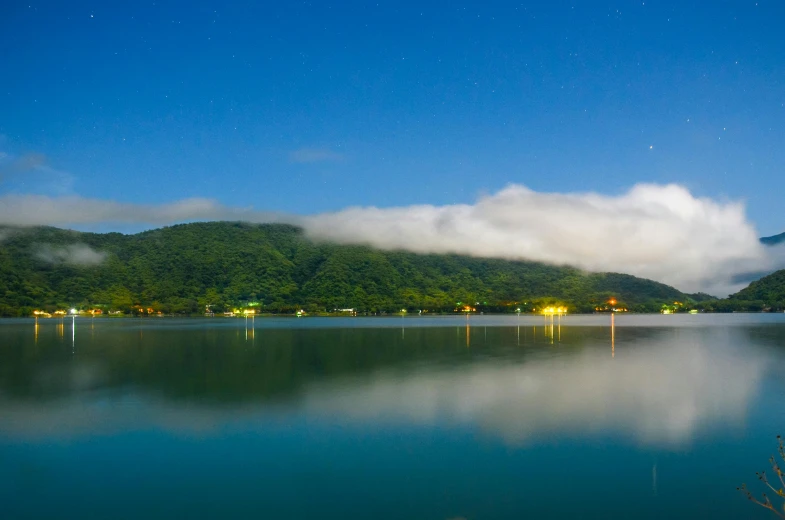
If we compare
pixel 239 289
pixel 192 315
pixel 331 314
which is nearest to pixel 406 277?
pixel 331 314

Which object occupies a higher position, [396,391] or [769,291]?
[769,291]

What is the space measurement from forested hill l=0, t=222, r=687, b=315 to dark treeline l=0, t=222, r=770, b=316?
21cm

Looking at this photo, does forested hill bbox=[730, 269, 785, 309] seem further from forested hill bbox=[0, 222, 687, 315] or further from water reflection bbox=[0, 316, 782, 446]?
water reflection bbox=[0, 316, 782, 446]

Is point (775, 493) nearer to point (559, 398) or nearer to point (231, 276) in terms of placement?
point (559, 398)

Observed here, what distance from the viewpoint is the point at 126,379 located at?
67.4 ft

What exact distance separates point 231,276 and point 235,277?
97cm

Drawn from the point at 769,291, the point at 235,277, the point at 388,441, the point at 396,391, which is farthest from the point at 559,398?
the point at 769,291

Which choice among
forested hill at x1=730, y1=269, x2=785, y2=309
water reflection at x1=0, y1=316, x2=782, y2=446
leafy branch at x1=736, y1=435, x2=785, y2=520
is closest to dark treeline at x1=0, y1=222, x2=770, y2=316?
forested hill at x1=730, y1=269, x2=785, y2=309

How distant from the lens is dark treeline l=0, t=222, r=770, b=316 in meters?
111

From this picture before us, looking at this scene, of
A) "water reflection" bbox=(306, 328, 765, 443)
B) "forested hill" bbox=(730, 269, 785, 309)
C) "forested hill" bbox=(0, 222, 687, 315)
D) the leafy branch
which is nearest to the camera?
the leafy branch

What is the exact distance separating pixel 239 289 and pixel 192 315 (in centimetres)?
1114

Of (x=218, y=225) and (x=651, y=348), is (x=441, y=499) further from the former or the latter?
(x=218, y=225)

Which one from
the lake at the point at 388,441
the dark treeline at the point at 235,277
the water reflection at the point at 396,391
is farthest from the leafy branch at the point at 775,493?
the dark treeline at the point at 235,277

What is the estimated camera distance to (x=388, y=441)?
11609 millimetres
